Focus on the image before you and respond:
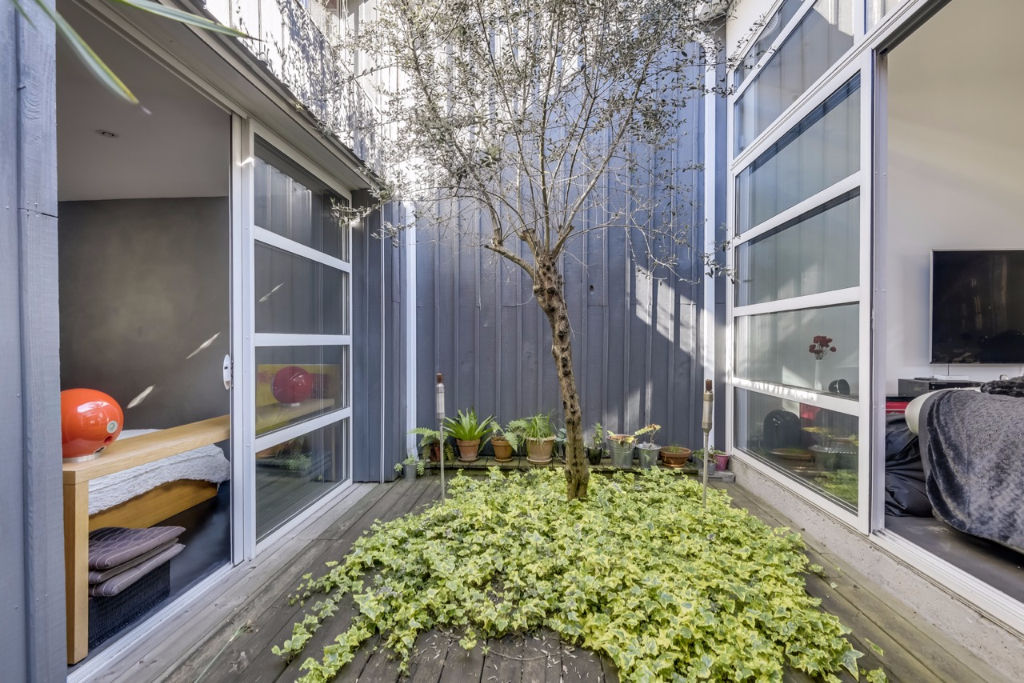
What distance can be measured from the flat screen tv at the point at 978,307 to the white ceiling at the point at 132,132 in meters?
5.54

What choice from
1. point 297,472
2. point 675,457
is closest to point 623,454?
point 675,457

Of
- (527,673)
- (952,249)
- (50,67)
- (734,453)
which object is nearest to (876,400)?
(734,453)

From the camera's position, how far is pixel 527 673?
1568 millimetres

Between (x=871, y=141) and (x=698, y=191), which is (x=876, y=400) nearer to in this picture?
(x=871, y=141)

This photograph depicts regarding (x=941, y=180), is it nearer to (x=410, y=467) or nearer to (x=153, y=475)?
(x=410, y=467)

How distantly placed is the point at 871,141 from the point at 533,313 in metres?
2.57

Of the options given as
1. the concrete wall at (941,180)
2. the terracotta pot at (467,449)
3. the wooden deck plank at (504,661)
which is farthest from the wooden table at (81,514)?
the concrete wall at (941,180)

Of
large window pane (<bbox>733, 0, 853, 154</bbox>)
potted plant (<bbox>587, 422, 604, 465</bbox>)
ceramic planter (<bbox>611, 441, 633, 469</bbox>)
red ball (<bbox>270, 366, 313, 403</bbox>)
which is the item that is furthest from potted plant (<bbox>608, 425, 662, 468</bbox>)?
large window pane (<bbox>733, 0, 853, 154</bbox>)

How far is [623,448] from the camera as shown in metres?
3.73

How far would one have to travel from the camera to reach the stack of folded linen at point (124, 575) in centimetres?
167

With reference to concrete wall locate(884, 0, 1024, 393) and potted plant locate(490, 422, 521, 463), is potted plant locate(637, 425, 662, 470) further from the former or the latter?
concrete wall locate(884, 0, 1024, 393)

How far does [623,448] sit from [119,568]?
323 cm

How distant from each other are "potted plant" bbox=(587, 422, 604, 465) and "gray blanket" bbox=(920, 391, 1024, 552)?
2.13 meters

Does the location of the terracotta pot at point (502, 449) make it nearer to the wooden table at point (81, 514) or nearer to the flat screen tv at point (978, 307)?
the wooden table at point (81, 514)
